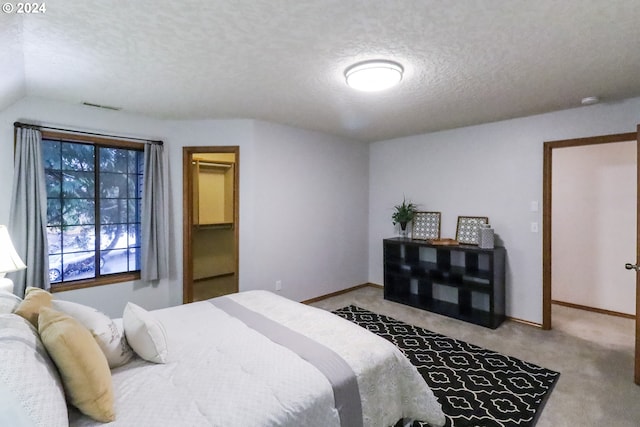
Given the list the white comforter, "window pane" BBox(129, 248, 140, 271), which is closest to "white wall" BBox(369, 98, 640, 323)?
the white comforter

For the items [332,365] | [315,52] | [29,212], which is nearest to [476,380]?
[332,365]

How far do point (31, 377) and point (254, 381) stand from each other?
31.2 inches

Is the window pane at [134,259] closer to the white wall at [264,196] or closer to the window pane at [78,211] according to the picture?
the white wall at [264,196]

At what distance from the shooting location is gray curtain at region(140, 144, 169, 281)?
3.68 meters

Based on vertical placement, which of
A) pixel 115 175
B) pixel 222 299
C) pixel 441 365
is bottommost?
pixel 441 365

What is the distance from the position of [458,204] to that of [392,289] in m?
1.50

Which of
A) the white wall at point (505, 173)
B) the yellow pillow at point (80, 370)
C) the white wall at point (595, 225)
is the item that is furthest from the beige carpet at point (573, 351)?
the yellow pillow at point (80, 370)

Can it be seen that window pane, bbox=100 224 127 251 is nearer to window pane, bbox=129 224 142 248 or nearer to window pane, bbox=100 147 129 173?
window pane, bbox=129 224 142 248

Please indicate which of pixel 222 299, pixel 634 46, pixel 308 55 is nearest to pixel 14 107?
pixel 222 299

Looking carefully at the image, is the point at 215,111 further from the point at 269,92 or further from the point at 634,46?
the point at 634,46

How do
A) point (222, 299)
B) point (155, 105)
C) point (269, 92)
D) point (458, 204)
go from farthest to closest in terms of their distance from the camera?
point (458, 204), point (155, 105), point (269, 92), point (222, 299)

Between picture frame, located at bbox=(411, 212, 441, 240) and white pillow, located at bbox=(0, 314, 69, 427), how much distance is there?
4.25m

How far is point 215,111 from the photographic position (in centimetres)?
356

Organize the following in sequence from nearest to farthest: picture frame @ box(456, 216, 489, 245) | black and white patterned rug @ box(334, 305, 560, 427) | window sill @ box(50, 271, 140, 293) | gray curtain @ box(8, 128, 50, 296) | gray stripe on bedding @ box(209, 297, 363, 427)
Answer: gray stripe on bedding @ box(209, 297, 363, 427), black and white patterned rug @ box(334, 305, 560, 427), gray curtain @ box(8, 128, 50, 296), window sill @ box(50, 271, 140, 293), picture frame @ box(456, 216, 489, 245)
